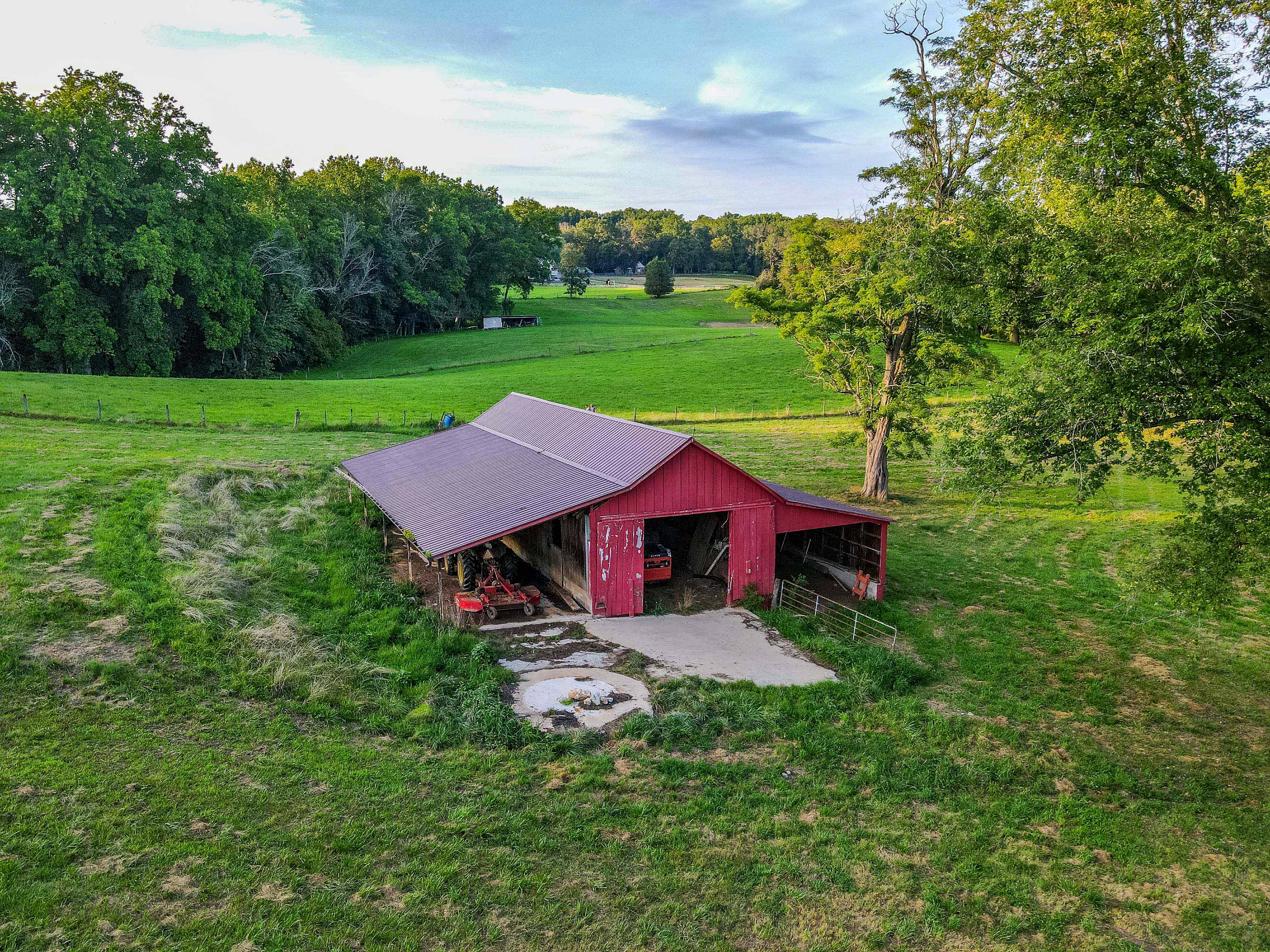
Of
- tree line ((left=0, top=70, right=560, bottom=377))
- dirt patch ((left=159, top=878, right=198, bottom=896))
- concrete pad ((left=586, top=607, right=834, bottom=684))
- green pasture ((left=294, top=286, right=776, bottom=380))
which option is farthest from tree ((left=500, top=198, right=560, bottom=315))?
dirt patch ((left=159, top=878, right=198, bottom=896))

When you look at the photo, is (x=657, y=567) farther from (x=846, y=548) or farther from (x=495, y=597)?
(x=846, y=548)

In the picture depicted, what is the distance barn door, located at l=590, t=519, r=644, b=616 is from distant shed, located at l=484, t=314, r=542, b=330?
7124 cm

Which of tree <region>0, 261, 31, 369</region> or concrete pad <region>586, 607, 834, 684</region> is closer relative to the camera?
concrete pad <region>586, 607, 834, 684</region>

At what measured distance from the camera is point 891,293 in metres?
27.6

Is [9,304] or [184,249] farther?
[184,249]

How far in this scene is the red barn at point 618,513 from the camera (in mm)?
19266

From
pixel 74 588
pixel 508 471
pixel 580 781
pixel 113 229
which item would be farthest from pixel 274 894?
pixel 113 229

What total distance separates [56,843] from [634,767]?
7189mm

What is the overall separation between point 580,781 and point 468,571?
8606 mm

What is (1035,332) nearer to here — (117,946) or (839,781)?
(839,781)

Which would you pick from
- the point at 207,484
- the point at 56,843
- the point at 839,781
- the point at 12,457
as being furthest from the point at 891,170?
the point at 12,457

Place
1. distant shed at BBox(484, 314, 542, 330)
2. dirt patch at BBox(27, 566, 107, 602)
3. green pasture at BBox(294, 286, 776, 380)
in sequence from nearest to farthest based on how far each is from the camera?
dirt patch at BBox(27, 566, 107, 602) < green pasture at BBox(294, 286, 776, 380) < distant shed at BBox(484, 314, 542, 330)

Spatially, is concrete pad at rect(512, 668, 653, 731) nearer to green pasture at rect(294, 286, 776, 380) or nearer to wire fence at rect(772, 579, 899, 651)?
wire fence at rect(772, 579, 899, 651)

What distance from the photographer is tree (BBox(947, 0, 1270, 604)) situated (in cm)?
1199
